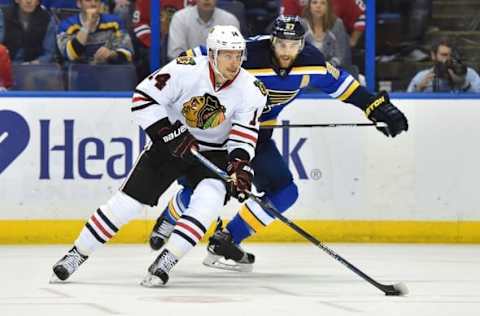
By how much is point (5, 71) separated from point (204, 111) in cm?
230

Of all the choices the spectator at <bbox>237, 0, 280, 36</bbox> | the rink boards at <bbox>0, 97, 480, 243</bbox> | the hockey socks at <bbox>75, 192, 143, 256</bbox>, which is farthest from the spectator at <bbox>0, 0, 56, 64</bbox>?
the hockey socks at <bbox>75, 192, 143, 256</bbox>

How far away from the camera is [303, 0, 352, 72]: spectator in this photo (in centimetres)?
910

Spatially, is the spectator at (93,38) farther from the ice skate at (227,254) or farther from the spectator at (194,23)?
the ice skate at (227,254)

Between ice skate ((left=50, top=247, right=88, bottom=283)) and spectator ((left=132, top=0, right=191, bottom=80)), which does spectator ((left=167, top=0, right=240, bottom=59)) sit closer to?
spectator ((left=132, top=0, right=191, bottom=80))

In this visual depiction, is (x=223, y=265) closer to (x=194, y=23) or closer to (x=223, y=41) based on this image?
(x=223, y=41)

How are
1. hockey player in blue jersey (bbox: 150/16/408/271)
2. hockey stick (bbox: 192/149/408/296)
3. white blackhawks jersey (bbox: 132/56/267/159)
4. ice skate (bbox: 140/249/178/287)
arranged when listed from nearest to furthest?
hockey stick (bbox: 192/149/408/296) < ice skate (bbox: 140/249/178/287) < white blackhawks jersey (bbox: 132/56/267/159) < hockey player in blue jersey (bbox: 150/16/408/271)

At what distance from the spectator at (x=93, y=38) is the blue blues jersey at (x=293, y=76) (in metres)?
1.54

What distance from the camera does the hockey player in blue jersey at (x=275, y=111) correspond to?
7574mm

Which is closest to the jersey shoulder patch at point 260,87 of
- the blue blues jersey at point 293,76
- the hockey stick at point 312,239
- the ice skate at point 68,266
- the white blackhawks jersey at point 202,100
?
the white blackhawks jersey at point 202,100

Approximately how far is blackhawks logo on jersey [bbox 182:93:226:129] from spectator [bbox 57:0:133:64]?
2.12m

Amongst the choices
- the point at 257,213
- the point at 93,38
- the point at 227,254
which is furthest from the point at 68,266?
the point at 93,38

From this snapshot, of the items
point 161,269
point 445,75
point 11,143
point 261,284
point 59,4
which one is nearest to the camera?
point 161,269

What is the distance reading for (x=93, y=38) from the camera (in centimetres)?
903

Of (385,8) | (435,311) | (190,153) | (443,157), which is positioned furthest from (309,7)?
(435,311)
